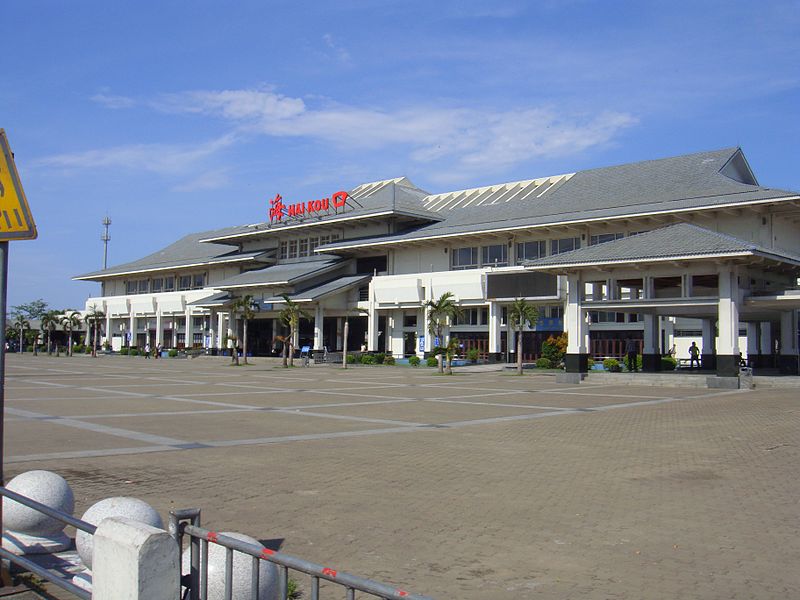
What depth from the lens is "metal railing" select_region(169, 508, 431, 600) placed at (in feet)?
11.4

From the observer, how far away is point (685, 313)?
121ft

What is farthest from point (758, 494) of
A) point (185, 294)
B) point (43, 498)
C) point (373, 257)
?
point (185, 294)

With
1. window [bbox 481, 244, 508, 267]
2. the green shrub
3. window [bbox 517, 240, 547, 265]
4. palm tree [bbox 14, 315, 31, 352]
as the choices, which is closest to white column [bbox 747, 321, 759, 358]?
the green shrub

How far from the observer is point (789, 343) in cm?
3338

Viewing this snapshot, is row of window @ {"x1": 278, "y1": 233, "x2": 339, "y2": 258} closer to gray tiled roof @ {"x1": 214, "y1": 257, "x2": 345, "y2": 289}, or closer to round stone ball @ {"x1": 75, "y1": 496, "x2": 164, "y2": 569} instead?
gray tiled roof @ {"x1": 214, "y1": 257, "x2": 345, "y2": 289}

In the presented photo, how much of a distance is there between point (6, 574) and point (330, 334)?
6025cm

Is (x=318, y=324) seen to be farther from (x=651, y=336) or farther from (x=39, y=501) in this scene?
(x=39, y=501)

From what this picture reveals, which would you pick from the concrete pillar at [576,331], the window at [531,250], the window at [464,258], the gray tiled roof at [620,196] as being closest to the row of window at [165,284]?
the gray tiled roof at [620,196]

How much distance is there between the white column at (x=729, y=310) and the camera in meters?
30.5

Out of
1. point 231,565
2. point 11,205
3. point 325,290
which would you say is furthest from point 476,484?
point 325,290

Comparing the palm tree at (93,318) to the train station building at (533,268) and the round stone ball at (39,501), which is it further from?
the round stone ball at (39,501)

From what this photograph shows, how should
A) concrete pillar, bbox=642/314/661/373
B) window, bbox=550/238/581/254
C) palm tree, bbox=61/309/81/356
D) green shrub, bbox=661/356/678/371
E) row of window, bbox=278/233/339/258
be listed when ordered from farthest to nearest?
palm tree, bbox=61/309/81/356, row of window, bbox=278/233/339/258, window, bbox=550/238/581/254, green shrub, bbox=661/356/678/371, concrete pillar, bbox=642/314/661/373

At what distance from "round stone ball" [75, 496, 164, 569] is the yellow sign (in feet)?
7.00

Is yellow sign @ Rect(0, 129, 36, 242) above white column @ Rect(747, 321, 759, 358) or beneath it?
above
